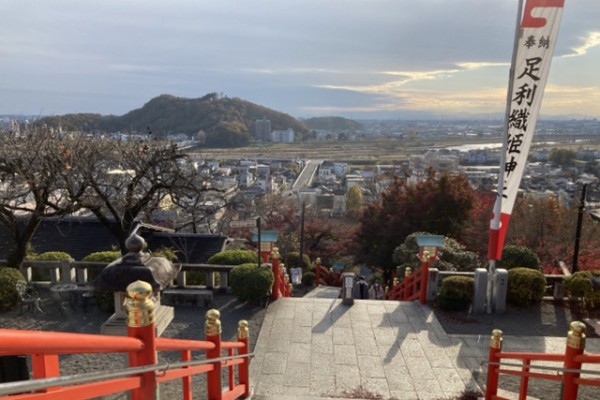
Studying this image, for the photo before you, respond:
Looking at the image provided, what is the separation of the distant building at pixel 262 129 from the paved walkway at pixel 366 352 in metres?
145

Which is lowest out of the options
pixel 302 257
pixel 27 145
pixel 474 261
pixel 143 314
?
pixel 302 257

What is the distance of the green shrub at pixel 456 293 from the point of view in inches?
372

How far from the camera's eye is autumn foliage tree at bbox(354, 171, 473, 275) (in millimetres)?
19594

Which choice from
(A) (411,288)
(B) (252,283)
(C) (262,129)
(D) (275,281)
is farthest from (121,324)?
(C) (262,129)

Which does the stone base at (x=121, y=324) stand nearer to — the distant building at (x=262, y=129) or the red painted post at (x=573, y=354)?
the red painted post at (x=573, y=354)

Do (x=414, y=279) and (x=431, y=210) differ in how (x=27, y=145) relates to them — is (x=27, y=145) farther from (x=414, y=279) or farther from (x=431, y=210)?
(x=431, y=210)

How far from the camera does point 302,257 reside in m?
22.0

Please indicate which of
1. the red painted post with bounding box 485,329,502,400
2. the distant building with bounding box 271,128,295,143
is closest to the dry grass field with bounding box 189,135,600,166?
the distant building with bounding box 271,128,295,143

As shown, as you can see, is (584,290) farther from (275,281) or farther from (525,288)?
(275,281)

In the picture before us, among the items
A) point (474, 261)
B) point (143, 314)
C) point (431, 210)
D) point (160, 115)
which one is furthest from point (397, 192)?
point (160, 115)

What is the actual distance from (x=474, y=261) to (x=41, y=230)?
50.5 ft

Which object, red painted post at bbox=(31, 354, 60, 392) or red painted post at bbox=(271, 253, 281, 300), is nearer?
red painted post at bbox=(31, 354, 60, 392)

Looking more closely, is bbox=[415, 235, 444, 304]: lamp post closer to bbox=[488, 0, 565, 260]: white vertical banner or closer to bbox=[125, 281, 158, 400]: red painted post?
bbox=[488, 0, 565, 260]: white vertical banner

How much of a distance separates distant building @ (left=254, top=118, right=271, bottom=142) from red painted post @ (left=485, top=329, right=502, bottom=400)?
487ft
